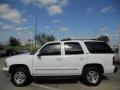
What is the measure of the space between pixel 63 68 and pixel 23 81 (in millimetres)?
1758

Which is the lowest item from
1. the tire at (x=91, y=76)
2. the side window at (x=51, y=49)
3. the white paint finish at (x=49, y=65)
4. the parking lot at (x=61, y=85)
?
the parking lot at (x=61, y=85)

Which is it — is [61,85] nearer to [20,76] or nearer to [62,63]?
[62,63]

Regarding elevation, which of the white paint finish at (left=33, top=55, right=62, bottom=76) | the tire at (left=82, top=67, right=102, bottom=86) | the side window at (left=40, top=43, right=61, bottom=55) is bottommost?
the tire at (left=82, top=67, right=102, bottom=86)

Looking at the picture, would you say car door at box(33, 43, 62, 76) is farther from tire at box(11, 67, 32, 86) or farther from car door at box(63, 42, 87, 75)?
tire at box(11, 67, 32, 86)

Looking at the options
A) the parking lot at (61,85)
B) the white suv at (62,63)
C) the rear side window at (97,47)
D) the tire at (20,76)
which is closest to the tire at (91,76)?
the white suv at (62,63)

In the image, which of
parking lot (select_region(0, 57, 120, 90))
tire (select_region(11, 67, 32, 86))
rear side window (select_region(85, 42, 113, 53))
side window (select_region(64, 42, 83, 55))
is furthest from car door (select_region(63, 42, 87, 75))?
tire (select_region(11, 67, 32, 86))

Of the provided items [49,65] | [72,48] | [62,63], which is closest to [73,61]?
[62,63]

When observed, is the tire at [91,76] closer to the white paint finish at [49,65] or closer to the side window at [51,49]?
the white paint finish at [49,65]

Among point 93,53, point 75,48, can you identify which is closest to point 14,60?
point 75,48

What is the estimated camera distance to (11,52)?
43.1 m

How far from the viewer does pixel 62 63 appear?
8.46 m

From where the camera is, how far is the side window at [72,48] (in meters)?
8.60

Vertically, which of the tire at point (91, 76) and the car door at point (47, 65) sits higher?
the car door at point (47, 65)

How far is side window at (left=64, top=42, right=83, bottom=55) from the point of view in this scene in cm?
860
